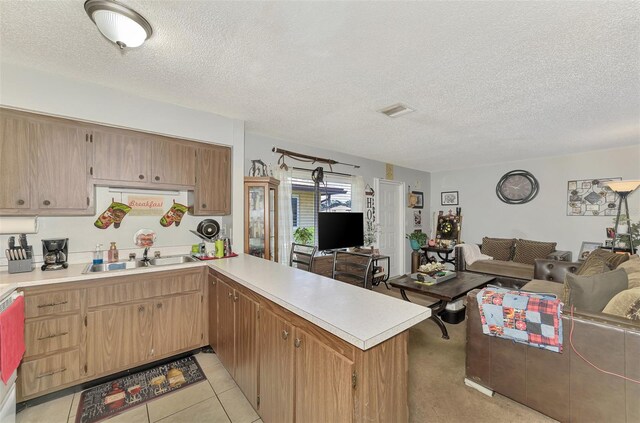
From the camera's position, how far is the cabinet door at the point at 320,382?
3.52 feet

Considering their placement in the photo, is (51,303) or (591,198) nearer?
(51,303)

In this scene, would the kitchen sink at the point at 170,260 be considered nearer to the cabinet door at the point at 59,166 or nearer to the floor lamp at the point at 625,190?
the cabinet door at the point at 59,166

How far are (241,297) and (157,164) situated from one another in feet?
5.19

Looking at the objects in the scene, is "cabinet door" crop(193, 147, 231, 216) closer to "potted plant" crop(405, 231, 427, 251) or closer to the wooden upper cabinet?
the wooden upper cabinet

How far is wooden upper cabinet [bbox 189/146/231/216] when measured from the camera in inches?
108

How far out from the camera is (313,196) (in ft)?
14.1

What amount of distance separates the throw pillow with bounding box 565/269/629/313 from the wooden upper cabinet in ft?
9.76

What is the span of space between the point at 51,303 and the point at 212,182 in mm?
1549

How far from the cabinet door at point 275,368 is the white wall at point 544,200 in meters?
→ 5.39

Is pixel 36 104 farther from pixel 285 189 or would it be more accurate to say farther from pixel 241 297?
pixel 285 189

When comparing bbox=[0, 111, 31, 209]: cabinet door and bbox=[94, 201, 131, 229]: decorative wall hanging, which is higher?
bbox=[0, 111, 31, 209]: cabinet door

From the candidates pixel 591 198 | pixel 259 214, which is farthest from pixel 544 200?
pixel 259 214

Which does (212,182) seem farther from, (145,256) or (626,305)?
(626,305)

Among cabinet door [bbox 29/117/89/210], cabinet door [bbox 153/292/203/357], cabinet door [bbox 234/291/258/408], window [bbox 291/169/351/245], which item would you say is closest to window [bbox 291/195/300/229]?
window [bbox 291/169/351/245]
